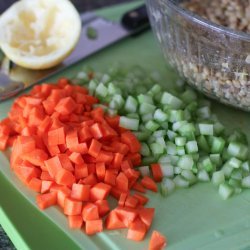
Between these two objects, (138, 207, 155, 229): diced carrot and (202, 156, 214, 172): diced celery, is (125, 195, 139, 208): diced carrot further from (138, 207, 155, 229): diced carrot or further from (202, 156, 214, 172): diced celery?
(202, 156, 214, 172): diced celery

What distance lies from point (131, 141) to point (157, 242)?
308 millimetres

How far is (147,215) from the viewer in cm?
129

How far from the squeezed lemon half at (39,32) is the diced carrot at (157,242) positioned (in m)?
0.72

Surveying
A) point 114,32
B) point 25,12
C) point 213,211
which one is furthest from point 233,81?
point 25,12

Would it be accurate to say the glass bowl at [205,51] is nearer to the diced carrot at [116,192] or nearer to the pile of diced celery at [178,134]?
the pile of diced celery at [178,134]

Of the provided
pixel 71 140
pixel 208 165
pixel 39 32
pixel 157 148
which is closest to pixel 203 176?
pixel 208 165

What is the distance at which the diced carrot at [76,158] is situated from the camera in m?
1.35

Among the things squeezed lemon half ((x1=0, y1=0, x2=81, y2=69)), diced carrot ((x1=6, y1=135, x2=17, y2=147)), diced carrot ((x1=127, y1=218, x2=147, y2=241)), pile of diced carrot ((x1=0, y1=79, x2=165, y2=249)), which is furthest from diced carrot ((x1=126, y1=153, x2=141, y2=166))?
squeezed lemon half ((x1=0, y1=0, x2=81, y2=69))

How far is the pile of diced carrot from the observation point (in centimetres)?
128

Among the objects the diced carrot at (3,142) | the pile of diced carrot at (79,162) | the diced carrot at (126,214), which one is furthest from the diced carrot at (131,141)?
the diced carrot at (3,142)

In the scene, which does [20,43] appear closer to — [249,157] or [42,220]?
[42,220]

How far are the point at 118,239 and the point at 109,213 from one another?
2.8 inches

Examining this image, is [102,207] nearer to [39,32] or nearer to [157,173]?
[157,173]

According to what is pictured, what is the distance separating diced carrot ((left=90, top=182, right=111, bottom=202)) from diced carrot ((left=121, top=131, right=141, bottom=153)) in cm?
15
